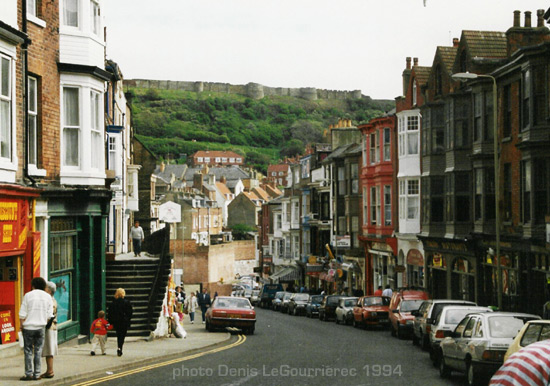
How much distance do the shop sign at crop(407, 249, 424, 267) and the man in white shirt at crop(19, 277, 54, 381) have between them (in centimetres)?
3346

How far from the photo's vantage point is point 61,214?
76.2 ft

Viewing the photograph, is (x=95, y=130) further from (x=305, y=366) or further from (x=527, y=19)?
(x=527, y=19)

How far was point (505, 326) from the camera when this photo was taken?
56.9ft

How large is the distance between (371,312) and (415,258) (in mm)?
12048

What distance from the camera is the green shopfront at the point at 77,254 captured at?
2306 centimetres

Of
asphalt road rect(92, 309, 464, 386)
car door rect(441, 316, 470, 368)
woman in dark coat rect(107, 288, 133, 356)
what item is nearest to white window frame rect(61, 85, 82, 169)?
woman in dark coat rect(107, 288, 133, 356)

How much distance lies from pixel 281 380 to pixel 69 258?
9288mm

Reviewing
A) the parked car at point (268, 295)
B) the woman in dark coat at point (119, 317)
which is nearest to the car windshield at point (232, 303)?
the woman in dark coat at point (119, 317)

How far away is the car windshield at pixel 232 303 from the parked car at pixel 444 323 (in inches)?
510

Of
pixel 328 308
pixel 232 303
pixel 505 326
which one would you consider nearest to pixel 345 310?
pixel 328 308

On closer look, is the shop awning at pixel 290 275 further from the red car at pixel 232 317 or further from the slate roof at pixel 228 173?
the slate roof at pixel 228 173

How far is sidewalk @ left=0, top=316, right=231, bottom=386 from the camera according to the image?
16.8m

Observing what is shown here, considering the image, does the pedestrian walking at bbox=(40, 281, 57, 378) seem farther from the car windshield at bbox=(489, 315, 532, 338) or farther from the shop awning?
the shop awning

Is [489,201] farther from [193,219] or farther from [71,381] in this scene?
[193,219]
